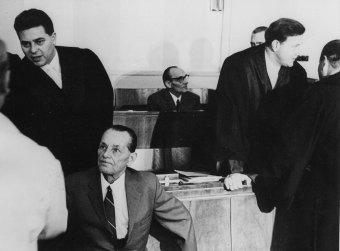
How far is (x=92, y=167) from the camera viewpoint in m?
1.53

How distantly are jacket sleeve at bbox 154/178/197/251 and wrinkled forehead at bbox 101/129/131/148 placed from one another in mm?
184

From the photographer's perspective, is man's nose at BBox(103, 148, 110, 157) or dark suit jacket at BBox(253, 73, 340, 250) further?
dark suit jacket at BBox(253, 73, 340, 250)

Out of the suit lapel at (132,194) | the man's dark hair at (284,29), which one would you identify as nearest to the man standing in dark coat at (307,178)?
the man's dark hair at (284,29)

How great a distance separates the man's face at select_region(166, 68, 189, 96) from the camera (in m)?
2.26

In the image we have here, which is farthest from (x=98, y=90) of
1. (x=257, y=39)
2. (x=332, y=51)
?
(x=332, y=51)

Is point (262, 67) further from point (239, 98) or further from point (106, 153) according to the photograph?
point (106, 153)

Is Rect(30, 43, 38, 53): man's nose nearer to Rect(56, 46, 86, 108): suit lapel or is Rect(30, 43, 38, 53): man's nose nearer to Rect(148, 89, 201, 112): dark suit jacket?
Rect(56, 46, 86, 108): suit lapel

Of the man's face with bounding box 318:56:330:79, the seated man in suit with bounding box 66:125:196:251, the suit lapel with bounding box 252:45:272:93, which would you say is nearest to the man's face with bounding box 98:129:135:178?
the seated man in suit with bounding box 66:125:196:251

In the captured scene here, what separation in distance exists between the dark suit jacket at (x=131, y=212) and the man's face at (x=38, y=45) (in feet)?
1.40

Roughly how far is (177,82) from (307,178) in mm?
965

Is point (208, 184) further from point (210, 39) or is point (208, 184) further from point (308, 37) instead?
point (308, 37)

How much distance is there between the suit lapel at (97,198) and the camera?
1479 millimetres

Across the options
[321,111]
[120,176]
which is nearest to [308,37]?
[321,111]

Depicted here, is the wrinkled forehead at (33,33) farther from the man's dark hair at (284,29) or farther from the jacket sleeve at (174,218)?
the man's dark hair at (284,29)
